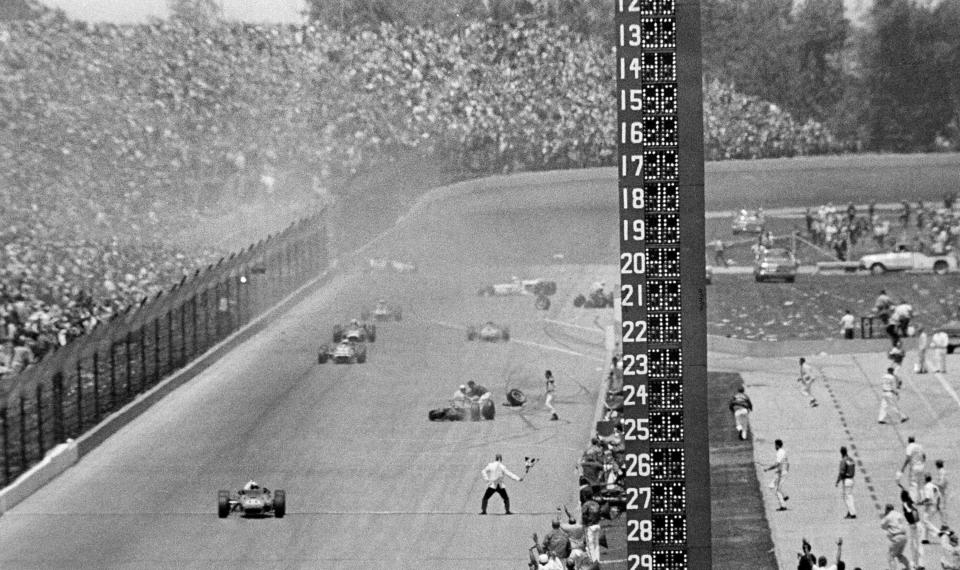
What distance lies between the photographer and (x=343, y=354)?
61.8 meters

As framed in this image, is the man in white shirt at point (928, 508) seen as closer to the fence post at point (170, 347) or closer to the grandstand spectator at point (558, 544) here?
the grandstand spectator at point (558, 544)

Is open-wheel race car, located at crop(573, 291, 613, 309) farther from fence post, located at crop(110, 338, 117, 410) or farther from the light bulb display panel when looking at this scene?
the light bulb display panel

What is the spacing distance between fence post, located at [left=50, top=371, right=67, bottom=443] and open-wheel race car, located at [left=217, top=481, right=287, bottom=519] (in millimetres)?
5577

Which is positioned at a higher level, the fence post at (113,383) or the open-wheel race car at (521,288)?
the open-wheel race car at (521,288)

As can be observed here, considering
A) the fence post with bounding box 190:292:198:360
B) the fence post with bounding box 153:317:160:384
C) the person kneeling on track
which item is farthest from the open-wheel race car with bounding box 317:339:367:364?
the person kneeling on track

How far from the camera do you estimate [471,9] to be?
103 metres

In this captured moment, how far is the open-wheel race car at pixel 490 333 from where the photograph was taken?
66750 mm

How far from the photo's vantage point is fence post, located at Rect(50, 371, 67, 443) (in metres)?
47.1

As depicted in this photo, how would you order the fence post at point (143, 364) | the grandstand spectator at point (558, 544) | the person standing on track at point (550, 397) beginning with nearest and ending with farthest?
the grandstand spectator at point (558, 544) < the person standing on track at point (550, 397) < the fence post at point (143, 364)

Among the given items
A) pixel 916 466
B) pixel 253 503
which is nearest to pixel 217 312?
pixel 253 503

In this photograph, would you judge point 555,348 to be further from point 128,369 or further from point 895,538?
point 895,538

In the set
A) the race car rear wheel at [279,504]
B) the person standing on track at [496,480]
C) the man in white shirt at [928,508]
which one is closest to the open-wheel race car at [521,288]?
the race car rear wheel at [279,504]

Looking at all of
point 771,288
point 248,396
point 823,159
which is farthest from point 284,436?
point 823,159

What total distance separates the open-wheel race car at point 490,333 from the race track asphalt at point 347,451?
1.48ft
